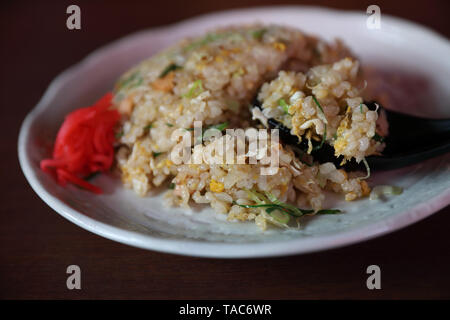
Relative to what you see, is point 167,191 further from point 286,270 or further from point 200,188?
point 286,270

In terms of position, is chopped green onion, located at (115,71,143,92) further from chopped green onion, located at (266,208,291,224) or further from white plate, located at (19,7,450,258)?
chopped green onion, located at (266,208,291,224)

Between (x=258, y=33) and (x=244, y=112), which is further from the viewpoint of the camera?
(x=258, y=33)

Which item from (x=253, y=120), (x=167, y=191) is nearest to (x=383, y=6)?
(x=253, y=120)
